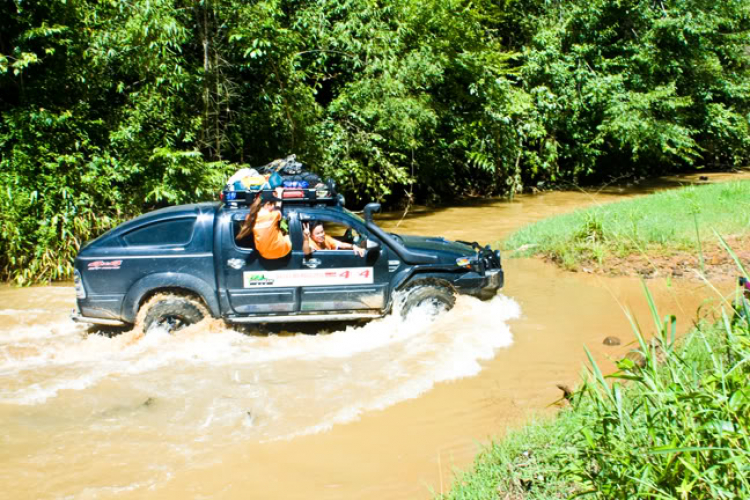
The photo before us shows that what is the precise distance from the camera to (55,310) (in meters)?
9.03

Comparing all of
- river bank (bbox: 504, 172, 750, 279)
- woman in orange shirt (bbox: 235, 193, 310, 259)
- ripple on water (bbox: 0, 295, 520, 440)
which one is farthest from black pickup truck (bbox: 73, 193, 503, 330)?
river bank (bbox: 504, 172, 750, 279)

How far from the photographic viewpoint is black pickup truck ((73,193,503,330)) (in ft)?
23.6

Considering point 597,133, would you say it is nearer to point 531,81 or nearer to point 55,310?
point 531,81

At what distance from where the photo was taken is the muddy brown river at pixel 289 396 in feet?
15.5

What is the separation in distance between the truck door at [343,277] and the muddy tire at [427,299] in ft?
0.87

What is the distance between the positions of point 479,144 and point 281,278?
1233 centimetres

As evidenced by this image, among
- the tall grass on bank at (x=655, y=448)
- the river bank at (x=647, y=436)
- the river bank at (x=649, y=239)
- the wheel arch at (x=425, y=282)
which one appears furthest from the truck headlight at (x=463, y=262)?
the tall grass on bank at (x=655, y=448)

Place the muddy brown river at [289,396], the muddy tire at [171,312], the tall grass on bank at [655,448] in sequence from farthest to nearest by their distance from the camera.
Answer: the muddy tire at [171,312], the muddy brown river at [289,396], the tall grass on bank at [655,448]

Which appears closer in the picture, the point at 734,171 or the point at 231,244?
the point at 231,244

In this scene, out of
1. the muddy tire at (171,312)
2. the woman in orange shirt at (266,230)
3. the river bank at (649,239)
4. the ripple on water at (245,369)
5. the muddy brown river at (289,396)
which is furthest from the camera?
the river bank at (649,239)

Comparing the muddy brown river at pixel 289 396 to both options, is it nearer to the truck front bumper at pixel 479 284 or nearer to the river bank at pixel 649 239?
the truck front bumper at pixel 479 284

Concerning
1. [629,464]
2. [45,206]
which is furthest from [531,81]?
[629,464]

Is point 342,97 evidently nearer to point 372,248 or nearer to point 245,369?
point 372,248

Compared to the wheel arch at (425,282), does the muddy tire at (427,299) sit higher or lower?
lower
